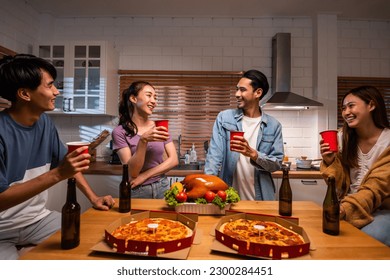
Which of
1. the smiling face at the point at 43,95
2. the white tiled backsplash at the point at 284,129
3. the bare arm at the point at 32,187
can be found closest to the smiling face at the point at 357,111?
the bare arm at the point at 32,187

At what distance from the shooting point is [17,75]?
1.03 meters

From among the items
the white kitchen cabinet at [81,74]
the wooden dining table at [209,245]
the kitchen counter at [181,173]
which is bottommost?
the wooden dining table at [209,245]

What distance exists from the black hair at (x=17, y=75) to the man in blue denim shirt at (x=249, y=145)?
3.13 feet

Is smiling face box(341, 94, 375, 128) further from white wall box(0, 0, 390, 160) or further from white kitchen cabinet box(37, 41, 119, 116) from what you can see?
white kitchen cabinet box(37, 41, 119, 116)

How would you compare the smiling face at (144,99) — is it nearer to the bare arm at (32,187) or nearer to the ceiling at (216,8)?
the bare arm at (32,187)

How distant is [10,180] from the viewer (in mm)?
1036

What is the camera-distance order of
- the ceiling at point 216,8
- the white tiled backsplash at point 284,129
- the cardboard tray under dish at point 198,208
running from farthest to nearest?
the white tiled backsplash at point 284,129, the ceiling at point 216,8, the cardboard tray under dish at point 198,208

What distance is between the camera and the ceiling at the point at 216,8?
8.18 feet

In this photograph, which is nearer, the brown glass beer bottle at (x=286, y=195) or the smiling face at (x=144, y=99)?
the brown glass beer bottle at (x=286, y=195)

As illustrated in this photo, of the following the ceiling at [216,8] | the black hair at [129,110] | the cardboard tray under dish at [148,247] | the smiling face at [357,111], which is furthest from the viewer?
the ceiling at [216,8]

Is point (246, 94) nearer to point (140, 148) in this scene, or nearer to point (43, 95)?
point (140, 148)

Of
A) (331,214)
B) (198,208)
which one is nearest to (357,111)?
(331,214)

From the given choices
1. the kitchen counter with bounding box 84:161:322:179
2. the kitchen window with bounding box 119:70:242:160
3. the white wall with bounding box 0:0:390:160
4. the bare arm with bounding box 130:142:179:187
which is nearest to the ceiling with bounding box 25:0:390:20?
the white wall with bounding box 0:0:390:160
